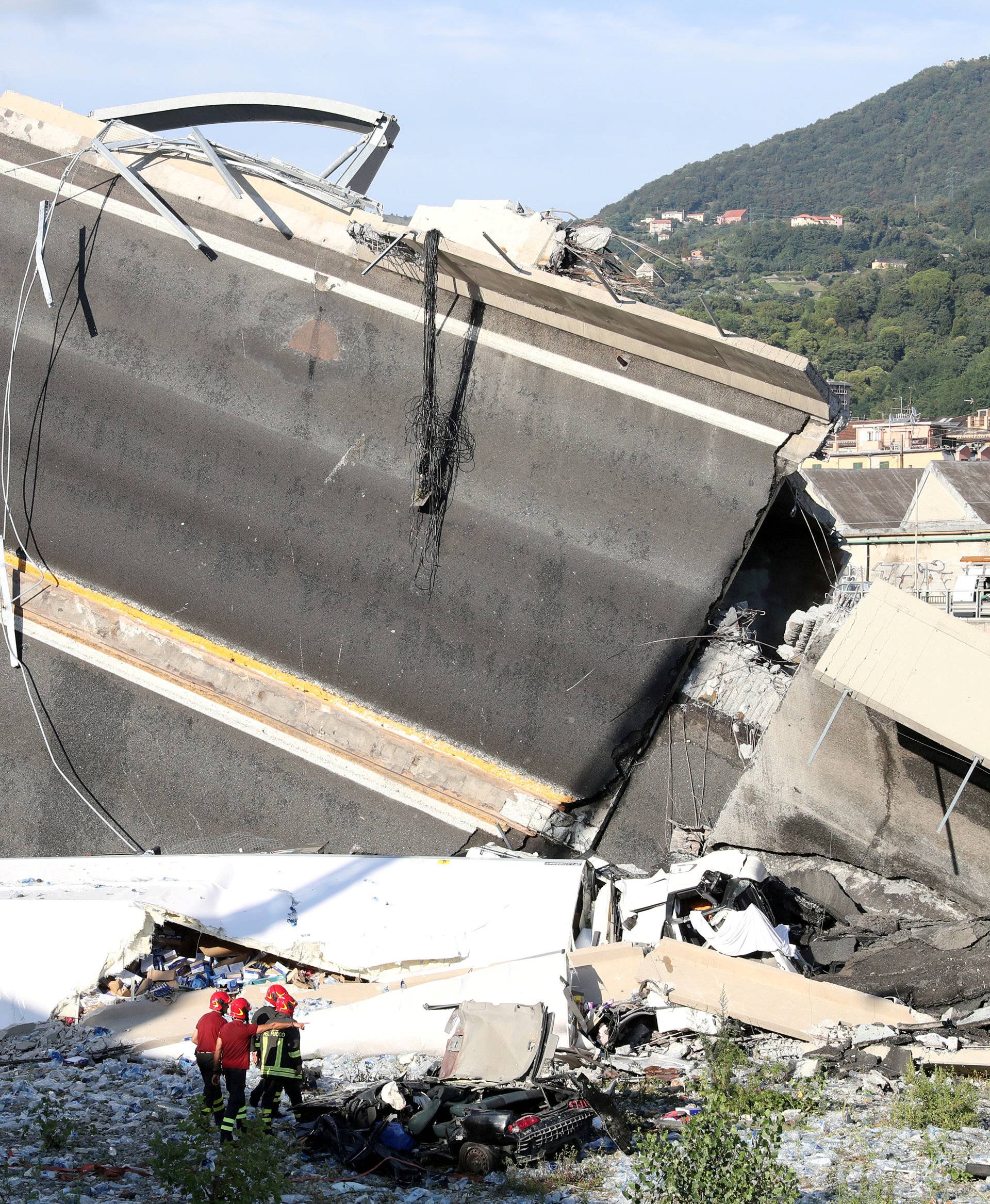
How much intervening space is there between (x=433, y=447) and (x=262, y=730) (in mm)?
3521

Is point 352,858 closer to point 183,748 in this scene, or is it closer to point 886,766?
point 183,748

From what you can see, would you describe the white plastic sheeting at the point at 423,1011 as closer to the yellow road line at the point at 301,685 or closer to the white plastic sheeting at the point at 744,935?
the white plastic sheeting at the point at 744,935

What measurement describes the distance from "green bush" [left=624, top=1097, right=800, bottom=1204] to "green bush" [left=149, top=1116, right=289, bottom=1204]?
158cm

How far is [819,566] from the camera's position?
45.5 ft

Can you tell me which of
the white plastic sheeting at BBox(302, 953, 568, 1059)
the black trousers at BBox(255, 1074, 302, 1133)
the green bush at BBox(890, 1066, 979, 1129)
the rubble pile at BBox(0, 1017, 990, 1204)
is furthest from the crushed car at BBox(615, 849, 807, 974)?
the black trousers at BBox(255, 1074, 302, 1133)

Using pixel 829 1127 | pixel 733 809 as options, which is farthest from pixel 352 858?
pixel 829 1127

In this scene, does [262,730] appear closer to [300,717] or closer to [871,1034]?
[300,717]

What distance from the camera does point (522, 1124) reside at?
21.9 feet

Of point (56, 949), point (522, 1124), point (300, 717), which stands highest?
point (300, 717)

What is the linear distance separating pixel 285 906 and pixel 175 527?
4461 millimetres

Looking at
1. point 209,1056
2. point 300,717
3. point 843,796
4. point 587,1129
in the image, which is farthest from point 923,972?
point 300,717

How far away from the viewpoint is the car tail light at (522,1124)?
663cm

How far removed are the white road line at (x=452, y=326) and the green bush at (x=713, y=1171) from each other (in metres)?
7.74

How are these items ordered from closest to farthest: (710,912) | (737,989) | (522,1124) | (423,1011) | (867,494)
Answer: (522,1124)
(423,1011)
(737,989)
(710,912)
(867,494)
